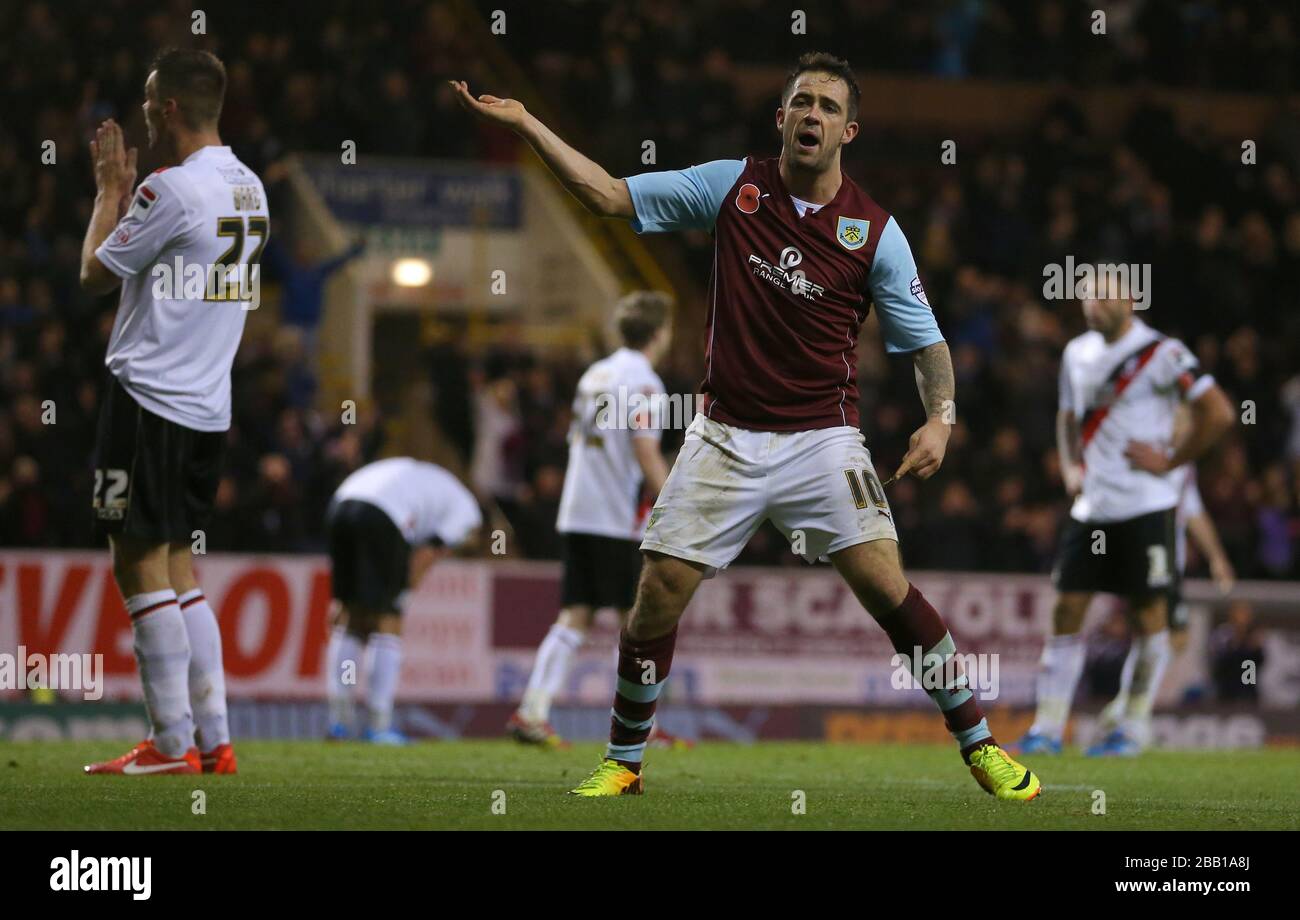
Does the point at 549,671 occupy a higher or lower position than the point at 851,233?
lower

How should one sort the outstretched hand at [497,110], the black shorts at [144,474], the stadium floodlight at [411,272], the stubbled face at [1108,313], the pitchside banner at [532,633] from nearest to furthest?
the outstretched hand at [497,110] → the black shorts at [144,474] → the stubbled face at [1108,313] → the pitchside banner at [532,633] → the stadium floodlight at [411,272]

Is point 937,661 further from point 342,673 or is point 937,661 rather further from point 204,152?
point 342,673

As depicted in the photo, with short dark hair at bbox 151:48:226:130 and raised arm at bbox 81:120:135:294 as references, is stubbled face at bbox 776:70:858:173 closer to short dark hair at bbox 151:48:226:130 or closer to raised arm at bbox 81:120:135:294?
short dark hair at bbox 151:48:226:130

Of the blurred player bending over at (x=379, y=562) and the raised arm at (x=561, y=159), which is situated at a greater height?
the raised arm at (x=561, y=159)

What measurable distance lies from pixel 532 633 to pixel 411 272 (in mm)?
7158

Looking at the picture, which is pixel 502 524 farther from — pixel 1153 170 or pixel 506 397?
pixel 1153 170

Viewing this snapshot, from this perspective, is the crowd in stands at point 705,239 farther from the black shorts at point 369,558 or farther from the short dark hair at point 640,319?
the short dark hair at point 640,319

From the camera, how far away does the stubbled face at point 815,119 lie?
7137 mm

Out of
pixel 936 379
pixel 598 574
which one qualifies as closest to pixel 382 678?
pixel 598 574

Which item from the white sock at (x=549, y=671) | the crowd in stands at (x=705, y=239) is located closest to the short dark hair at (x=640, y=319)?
the white sock at (x=549, y=671)

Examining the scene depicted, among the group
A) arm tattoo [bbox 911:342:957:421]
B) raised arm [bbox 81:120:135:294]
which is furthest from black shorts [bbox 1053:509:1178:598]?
raised arm [bbox 81:120:135:294]

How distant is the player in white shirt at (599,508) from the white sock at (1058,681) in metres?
2.58

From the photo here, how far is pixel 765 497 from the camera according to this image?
719 centimetres

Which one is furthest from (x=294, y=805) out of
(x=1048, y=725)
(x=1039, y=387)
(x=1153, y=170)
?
(x=1153, y=170)
